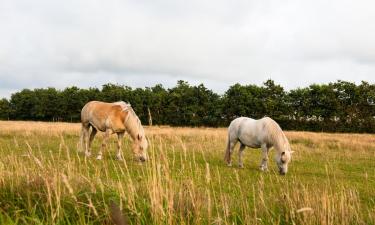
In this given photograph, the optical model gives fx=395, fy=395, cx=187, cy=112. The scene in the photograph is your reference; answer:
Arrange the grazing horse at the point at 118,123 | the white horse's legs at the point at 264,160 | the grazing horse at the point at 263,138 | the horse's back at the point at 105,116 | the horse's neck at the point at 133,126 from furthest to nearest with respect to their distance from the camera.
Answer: the horse's back at the point at 105,116 < the horse's neck at the point at 133,126 < the grazing horse at the point at 118,123 < the white horse's legs at the point at 264,160 < the grazing horse at the point at 263,138

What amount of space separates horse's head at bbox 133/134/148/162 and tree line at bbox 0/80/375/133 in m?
33.0

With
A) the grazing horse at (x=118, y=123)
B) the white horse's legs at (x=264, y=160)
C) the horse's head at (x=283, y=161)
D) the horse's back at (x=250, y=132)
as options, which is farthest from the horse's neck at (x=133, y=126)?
the horse's head at (x=283, y=161)

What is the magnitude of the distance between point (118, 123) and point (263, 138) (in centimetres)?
523

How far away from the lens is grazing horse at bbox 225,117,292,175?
12.7 metres

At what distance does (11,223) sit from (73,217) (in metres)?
0.67

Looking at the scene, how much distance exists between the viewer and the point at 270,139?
1331cm

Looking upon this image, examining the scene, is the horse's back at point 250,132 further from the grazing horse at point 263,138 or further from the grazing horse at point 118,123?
the grazing horse at point 118,123

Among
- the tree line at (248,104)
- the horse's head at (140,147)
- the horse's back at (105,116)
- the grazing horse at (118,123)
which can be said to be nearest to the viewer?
the horse's head at (140,147)

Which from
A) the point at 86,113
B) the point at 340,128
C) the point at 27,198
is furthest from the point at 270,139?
the point at 340,128

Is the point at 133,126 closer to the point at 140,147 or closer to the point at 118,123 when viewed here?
the point at 118,123

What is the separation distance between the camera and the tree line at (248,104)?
5147 cm

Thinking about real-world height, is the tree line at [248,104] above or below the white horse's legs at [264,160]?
above

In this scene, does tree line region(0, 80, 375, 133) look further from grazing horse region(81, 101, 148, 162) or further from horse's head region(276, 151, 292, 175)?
horse's head region(276, 151, 292, 175)

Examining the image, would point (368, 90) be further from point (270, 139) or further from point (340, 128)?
point (270, 139)
